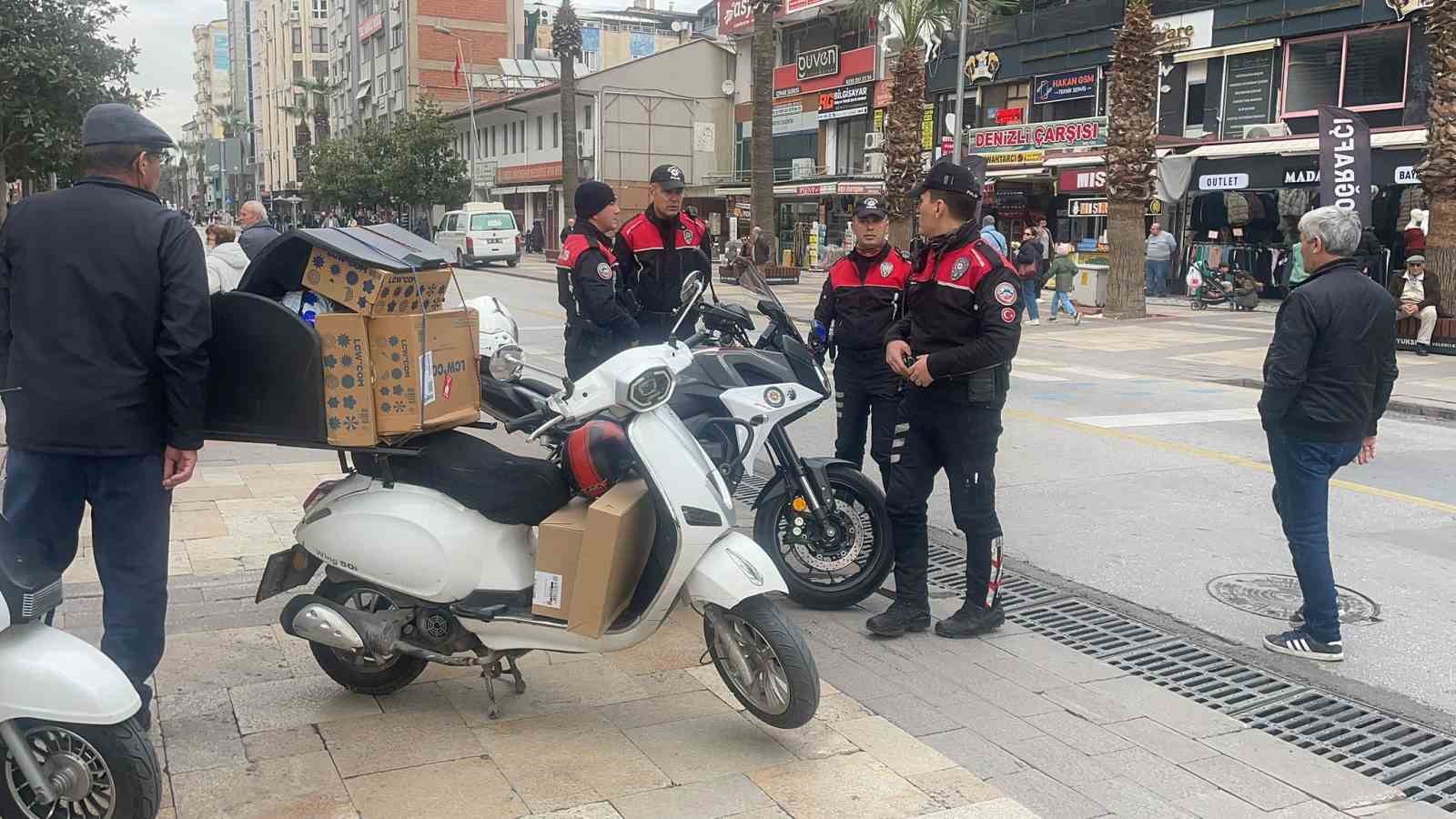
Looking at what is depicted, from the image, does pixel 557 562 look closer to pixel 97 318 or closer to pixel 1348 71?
pixel 97 318

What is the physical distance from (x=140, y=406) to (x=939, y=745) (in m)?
2.70

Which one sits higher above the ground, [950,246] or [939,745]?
[950,246]

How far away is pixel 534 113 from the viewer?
57031mm

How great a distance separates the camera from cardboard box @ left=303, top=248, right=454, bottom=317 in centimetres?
378

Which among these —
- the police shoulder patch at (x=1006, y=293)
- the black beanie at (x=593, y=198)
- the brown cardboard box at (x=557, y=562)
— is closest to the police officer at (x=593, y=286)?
the black beanie at (x=593, y=198)

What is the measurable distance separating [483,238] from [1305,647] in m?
36.6

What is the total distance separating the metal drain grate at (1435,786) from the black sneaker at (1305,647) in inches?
38.0

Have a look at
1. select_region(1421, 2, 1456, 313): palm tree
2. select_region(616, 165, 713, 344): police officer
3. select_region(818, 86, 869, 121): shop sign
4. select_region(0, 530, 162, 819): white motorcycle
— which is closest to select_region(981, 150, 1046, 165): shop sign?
select_region(818, 86, 869, 121): shop sign

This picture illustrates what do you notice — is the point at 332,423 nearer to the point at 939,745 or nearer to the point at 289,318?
the point at 289,318

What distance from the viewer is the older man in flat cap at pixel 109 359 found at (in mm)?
3559

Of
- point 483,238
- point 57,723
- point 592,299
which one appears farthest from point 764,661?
point 483,238

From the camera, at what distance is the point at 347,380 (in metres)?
3.85

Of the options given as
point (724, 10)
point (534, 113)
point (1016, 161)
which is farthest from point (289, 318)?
point (534, 113)

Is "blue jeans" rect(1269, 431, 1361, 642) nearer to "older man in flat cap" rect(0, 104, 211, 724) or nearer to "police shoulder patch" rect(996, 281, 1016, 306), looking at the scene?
"police shoulder patch" rect(996, 281, 1016, 306)
